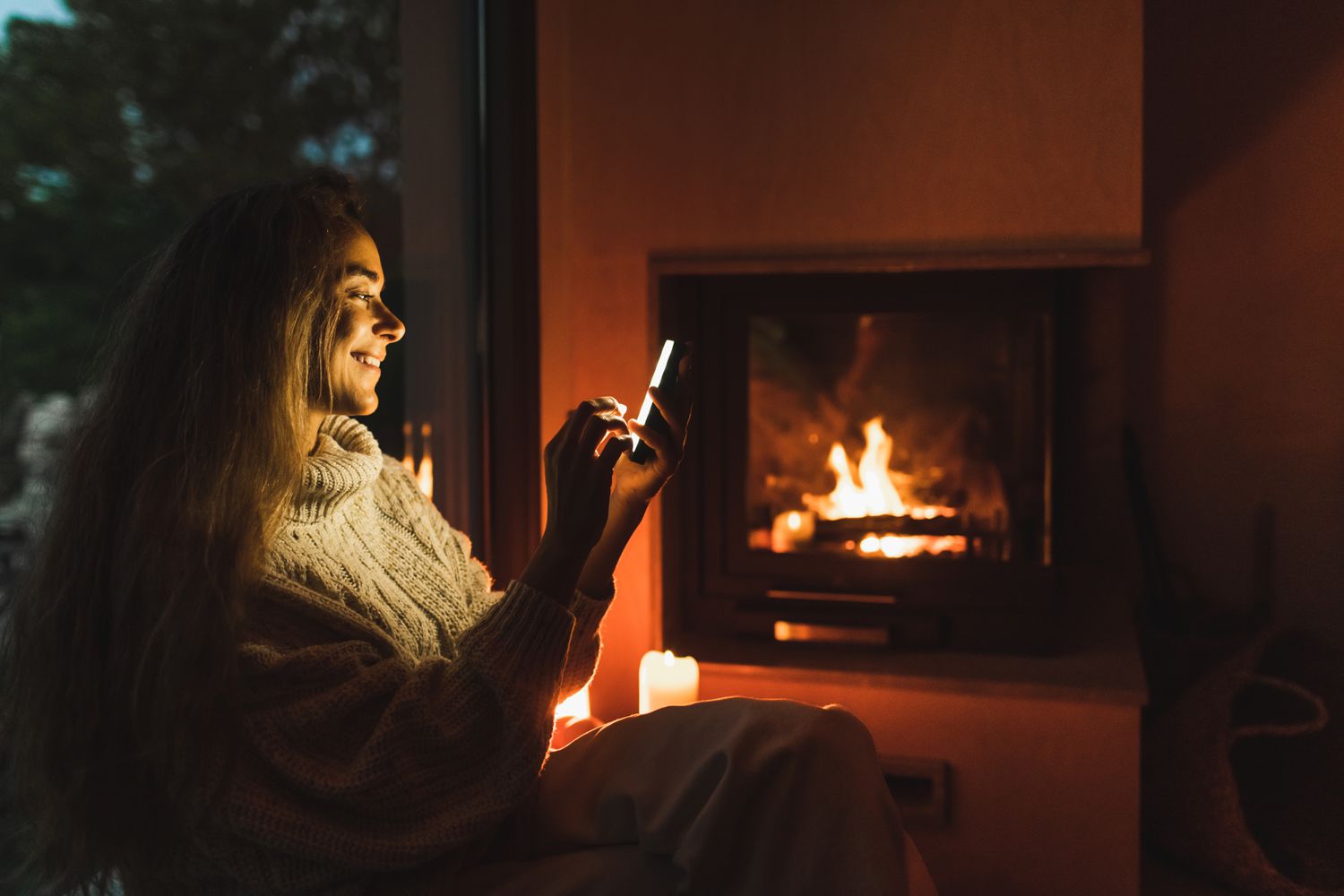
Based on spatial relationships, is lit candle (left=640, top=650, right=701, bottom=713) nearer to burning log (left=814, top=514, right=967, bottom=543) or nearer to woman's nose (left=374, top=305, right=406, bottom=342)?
burning log (left=814, top=514, right=967, bottom=543)

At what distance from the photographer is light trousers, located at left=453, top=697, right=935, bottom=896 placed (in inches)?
40.9

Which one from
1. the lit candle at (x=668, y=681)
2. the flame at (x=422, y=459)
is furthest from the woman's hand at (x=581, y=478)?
the flame at (x=422, y=459)

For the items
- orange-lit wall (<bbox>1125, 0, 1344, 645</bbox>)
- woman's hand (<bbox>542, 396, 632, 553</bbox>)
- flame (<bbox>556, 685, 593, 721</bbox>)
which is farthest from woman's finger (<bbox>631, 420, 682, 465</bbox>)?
orange-lit wall (<bbox>1125, 0, 1344, 645</bbox>)


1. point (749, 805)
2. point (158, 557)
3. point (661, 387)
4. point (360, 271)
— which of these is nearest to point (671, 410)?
point (661, 387)

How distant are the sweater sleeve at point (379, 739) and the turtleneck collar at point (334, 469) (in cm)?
13

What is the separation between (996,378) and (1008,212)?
0.28m

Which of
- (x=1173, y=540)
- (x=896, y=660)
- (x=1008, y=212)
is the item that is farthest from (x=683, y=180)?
(x=1173, y=540)

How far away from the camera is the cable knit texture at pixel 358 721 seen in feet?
3.36

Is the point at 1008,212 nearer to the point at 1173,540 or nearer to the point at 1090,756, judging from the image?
the point at 1090,756

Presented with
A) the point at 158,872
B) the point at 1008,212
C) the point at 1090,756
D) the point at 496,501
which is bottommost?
the point at 1090,756

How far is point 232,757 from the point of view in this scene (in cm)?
99

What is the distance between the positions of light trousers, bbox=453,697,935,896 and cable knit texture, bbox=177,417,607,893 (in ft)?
0.28

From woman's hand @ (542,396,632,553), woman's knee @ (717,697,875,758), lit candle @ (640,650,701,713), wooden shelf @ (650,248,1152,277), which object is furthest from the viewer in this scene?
wooden shelf @ (650,248,1152,277)

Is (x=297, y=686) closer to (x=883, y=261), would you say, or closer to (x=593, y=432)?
(x=593, y=432)
